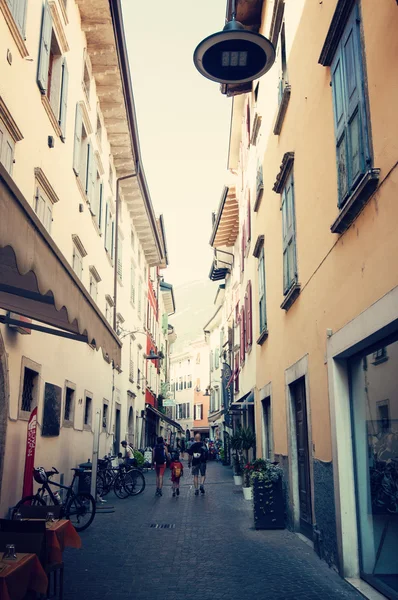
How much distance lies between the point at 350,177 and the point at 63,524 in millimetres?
4051

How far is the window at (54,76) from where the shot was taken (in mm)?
10469

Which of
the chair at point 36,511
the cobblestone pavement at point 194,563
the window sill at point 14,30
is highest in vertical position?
the window sill at point 14,30

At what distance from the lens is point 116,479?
15.6 metres

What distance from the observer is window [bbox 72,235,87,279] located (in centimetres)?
1377

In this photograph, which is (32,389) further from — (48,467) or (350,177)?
(350,177)

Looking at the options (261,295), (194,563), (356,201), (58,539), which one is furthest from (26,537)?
(261,295)

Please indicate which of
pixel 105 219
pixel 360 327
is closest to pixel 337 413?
pixel 360 327

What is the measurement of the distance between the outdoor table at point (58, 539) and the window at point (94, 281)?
1101cm

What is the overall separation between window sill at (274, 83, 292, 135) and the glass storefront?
504 cm

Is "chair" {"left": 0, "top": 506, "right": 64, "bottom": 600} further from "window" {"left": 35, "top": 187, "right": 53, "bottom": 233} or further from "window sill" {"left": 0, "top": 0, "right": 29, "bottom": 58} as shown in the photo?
"window" {"left": 35, "top": 187, "right": 53, "bottom": 233}

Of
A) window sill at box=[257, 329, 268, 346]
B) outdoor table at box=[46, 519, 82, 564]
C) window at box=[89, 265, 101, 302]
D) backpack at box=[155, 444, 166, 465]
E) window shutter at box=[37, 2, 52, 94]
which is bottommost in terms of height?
outdoor table at box=[46, 519, 82, 564]

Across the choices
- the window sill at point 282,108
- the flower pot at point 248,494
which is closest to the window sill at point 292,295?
the window sill at point 282,108

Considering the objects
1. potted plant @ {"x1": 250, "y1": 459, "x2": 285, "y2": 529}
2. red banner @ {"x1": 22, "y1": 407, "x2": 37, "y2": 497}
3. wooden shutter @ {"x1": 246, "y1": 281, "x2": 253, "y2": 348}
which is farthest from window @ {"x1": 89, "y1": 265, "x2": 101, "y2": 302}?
potted plant @ {"x1": 250, "y1": 459, "x2": 285, "y2": 529}

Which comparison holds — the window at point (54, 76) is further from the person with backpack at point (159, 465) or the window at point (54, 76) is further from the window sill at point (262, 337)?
the person with backpack at point (159, 465)
